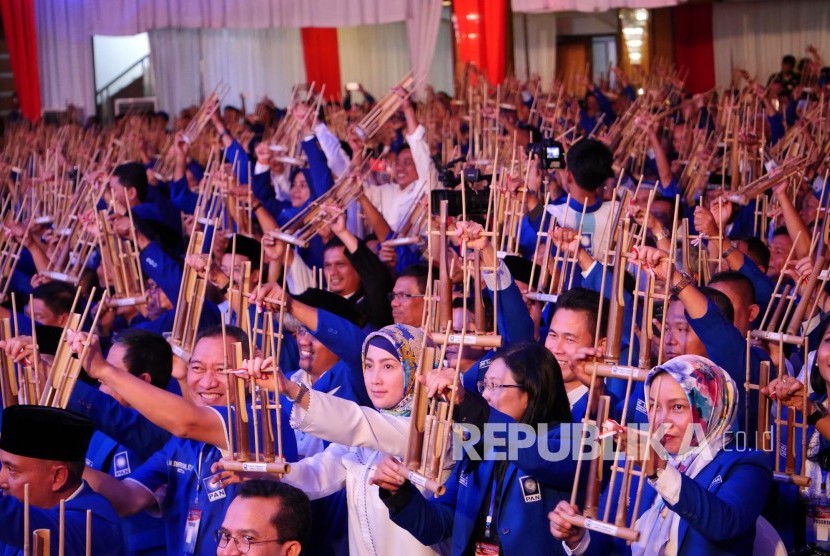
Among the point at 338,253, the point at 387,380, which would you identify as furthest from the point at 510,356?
the point at 338,253

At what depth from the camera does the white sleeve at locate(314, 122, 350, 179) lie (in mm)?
6242

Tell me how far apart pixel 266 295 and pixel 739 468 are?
1388mm

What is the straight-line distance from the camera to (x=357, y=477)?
294 centimetres

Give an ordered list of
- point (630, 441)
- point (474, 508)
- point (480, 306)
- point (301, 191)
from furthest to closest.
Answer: point (301, 191)
point (480, 306)
point (474, 508)
point (630, 441)

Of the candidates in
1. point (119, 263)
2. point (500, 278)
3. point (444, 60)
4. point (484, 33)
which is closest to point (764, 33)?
point (444, 60)

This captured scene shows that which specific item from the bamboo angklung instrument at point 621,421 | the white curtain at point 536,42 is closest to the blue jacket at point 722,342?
the bamboo angklung instrument at point 621,421

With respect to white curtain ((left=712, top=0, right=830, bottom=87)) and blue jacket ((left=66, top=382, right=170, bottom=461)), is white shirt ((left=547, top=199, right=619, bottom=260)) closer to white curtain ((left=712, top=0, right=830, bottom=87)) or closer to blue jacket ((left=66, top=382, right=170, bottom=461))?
blue jacket ((left=66, top=382, right=170, bottom=461))

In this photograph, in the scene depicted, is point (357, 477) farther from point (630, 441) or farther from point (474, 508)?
point (630, 441)

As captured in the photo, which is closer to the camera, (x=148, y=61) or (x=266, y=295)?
(x=266, y=295)

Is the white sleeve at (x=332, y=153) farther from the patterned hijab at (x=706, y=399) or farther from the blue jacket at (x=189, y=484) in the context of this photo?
the patterned hijab at (x=706, y=399)

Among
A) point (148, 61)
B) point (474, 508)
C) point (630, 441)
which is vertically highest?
point (148, 61)

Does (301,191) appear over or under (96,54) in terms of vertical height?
under

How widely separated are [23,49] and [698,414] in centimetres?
1193

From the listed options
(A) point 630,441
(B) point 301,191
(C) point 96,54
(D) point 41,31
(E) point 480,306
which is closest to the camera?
(A) point 630,441
